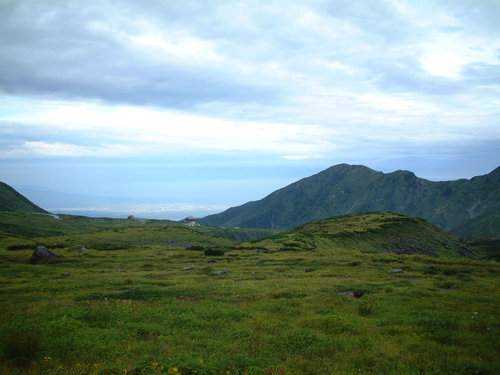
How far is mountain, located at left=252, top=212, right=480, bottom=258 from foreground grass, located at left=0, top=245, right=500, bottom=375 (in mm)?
48218

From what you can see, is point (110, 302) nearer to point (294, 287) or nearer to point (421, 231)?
point (294, 287)

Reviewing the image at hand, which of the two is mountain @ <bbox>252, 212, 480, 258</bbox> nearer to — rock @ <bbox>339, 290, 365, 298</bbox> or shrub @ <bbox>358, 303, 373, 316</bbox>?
rock @ <bbox>339, 290, 365, 298</bbox>

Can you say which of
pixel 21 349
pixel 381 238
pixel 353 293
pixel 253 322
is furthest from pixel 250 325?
pixel 381 238

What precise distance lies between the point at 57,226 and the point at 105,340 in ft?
509

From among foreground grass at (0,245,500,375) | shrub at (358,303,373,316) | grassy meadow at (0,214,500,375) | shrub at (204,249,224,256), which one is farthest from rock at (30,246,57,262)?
shrub at (358,303,373,316)

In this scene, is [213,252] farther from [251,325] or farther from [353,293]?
[251,325]

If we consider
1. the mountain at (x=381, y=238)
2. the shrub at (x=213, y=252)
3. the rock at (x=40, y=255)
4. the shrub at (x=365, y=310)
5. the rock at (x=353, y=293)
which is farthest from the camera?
the mountain at (x=381, y=238)

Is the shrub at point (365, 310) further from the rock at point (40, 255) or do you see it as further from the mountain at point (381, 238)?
the mountain at point (381, 238)

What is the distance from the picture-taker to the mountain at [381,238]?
273 ft

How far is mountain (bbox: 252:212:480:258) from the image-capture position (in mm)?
83250

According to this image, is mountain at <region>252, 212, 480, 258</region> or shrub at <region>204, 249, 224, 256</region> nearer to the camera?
shrub at <region>204, 249, 224, 256</region>

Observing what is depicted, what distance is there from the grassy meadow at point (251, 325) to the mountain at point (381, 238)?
47596 millimetres

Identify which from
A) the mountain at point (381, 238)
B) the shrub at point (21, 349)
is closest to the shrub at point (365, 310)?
the shrub at point (21, 349)

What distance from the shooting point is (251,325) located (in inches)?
691
